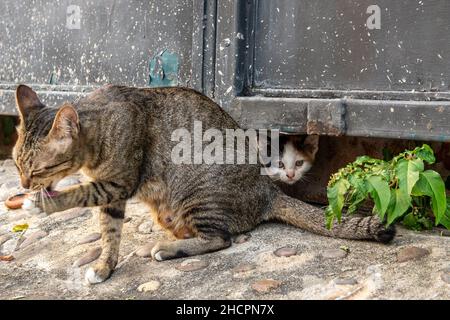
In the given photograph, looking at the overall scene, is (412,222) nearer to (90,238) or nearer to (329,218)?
(329,218)

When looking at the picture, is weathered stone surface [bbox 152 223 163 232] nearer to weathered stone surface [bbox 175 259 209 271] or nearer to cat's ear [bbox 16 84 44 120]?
weathered stone surface [bbox 175 259 209 271]

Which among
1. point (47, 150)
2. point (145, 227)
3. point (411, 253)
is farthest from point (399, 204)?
point (47, 150)

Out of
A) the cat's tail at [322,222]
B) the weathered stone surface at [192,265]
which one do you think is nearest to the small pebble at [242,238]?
the cat's tail at [322,222]

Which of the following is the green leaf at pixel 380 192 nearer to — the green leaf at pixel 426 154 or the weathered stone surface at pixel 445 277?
the green leaf at pixel 426 154

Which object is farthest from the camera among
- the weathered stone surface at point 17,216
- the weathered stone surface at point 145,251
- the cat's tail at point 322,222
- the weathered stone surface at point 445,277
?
the weathered stone surface at point 17,216

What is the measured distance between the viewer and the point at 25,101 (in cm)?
395

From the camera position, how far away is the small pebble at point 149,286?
341 cm

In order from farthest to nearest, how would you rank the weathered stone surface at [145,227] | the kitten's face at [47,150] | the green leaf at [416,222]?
the weathered stone surface at [145,227] → the green leaf at [416,222] → the kitten's face at [47,150]

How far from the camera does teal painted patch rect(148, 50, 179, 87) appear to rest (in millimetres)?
4691

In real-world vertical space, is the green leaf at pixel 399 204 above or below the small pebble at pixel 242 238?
above

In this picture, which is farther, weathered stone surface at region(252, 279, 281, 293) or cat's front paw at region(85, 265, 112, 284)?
cat's front paw at region(85, 265, 112, 284)

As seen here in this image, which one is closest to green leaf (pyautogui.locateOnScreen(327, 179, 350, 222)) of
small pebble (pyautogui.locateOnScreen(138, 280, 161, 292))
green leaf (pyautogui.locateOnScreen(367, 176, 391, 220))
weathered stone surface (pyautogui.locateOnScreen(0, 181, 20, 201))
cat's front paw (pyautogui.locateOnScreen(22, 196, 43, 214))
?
green leaf (pyautogui.locateOnScreen(367, 176, 391, 220))

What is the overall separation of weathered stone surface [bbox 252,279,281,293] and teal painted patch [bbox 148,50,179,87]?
1974mm

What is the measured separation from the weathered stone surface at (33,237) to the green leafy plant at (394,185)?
209 centimetres
